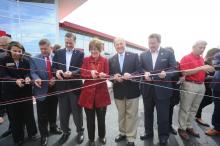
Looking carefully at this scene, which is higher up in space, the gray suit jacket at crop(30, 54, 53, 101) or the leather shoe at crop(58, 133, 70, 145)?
the gray suit jacket at crop(30, 54, 53, 101)

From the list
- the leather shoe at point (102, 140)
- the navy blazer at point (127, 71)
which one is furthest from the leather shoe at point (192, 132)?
the leather shoe at point (102, 140)

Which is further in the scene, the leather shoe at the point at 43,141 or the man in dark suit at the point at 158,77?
the leather shoe at the point at 43,141

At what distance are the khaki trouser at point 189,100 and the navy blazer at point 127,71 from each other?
986mm

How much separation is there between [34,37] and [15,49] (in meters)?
10.4

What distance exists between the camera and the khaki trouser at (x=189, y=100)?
14.4 feet

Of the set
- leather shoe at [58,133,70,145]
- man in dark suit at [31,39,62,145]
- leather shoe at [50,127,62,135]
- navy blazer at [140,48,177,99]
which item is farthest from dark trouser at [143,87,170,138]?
leather shoe at [50,127,62,135]

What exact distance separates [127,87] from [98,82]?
1.59 feet

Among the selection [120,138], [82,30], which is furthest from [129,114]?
[82,30]

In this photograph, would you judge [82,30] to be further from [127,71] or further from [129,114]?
[129,114]

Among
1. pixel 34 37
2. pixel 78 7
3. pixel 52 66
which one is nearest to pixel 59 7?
pixel 78 7

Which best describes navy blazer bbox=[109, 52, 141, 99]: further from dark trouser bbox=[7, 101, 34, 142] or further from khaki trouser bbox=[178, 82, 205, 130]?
dark trouser bbox=[7, 101, 34, 142]

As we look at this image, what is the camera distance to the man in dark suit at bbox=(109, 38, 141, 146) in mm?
4004

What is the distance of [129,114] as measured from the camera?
4.07 m

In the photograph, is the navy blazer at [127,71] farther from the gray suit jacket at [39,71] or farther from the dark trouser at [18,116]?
the dark trouser at [18,116]
